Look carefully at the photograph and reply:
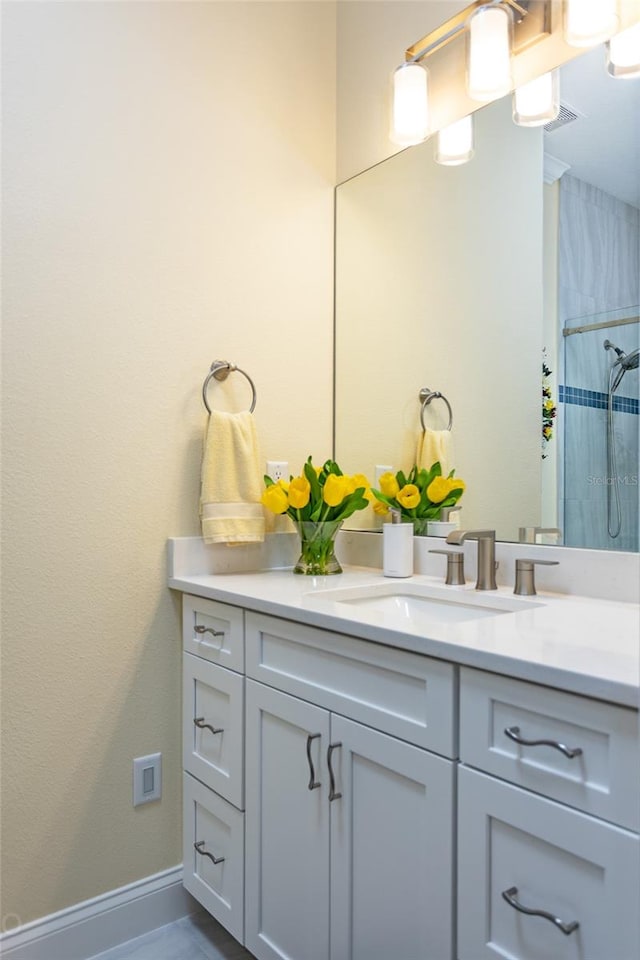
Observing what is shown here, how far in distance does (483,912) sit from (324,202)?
1.80 meters

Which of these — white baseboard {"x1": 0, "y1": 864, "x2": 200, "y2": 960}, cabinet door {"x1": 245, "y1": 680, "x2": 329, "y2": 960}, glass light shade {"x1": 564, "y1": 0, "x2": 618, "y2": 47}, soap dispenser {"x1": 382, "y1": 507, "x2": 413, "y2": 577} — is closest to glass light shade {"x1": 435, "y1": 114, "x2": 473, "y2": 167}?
glass light shade {"x1": 564, "y1": 0, "x2": 618, "y2": 47}

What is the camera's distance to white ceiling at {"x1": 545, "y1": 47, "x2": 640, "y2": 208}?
128 cm

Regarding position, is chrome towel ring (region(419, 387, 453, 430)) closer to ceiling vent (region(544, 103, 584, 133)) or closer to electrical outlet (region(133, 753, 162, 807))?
ceiling vent (region(544, 103, 584, 133))

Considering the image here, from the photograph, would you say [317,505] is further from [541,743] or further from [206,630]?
[541,743]

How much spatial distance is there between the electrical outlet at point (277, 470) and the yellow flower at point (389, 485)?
0.87ft

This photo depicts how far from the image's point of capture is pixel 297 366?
189 cm

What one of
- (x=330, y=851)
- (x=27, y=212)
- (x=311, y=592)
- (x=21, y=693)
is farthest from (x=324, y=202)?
(x=330, y=851)

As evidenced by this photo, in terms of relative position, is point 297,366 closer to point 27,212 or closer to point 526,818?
point 27,212

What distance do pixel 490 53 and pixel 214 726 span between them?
5.39ft

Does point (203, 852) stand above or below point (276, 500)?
below

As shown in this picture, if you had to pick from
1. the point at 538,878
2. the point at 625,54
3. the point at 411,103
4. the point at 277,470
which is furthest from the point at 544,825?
the point at 411,103

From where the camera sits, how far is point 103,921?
1486 millimetres

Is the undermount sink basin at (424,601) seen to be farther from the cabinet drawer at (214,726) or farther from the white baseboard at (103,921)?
the white baseboard at (103,921)

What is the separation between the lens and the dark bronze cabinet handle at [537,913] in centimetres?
78
